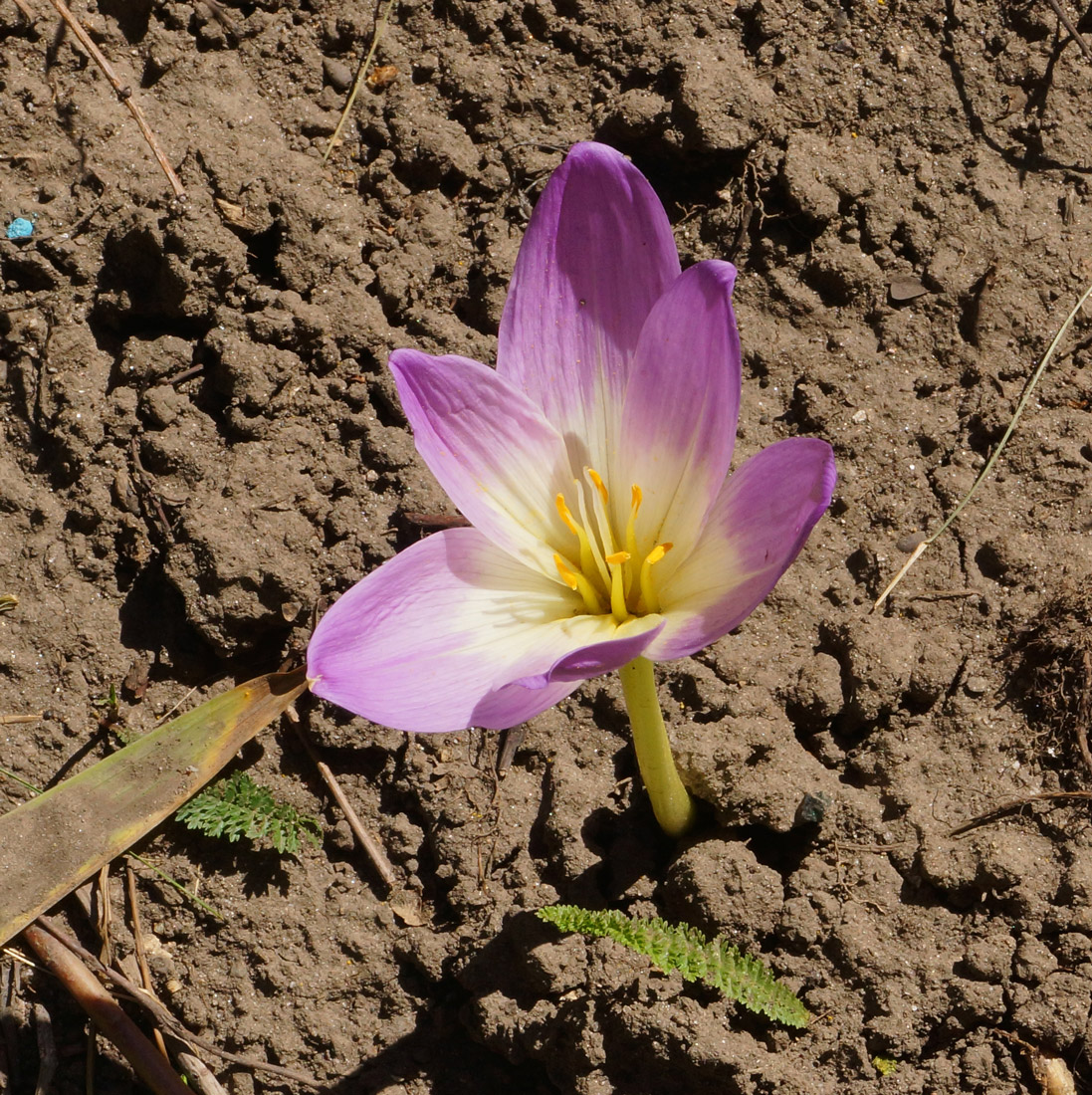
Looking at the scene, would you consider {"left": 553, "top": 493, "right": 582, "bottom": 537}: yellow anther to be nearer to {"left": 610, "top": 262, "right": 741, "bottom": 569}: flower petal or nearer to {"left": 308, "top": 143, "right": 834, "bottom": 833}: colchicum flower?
{"left": 308, "top": 143, "right": 834, "bottom": 833}: colchicum flower

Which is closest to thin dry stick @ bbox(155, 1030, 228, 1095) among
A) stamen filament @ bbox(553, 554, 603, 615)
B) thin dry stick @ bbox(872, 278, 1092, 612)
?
stamen filament @ bbox(553, 554, 603, 615)

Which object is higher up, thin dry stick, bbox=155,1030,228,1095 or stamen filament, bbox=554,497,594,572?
stamen filament, bbox=554,497,594,572

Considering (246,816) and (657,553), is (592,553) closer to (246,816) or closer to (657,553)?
(657,553)

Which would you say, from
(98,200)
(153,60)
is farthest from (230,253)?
(153,60)

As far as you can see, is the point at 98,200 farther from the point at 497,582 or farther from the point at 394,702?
the point at 394,702

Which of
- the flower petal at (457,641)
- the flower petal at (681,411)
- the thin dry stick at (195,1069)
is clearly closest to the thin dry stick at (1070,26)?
the flower petal at (681,411)

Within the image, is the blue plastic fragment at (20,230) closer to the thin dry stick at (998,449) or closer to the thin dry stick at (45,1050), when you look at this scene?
the thin dry stick at (45,1050)
